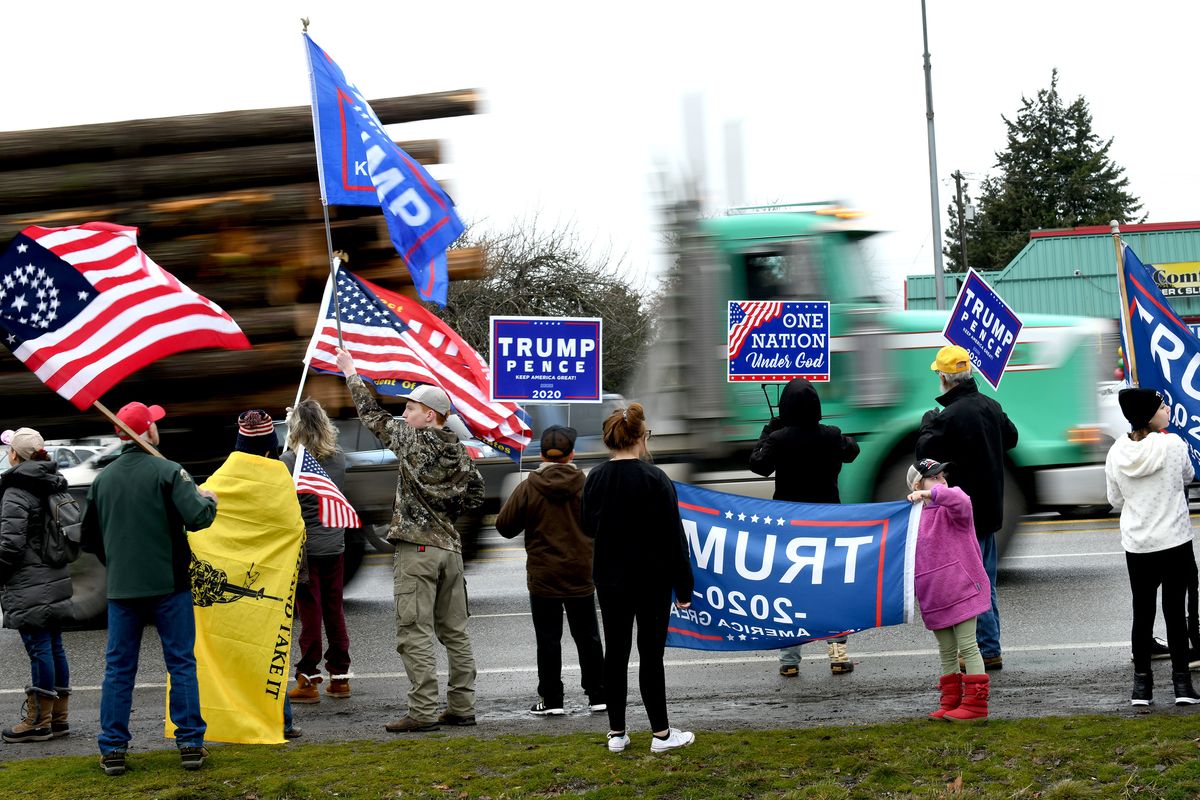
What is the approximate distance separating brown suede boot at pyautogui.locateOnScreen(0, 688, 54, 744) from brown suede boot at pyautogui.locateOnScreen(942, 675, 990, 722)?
188 inches

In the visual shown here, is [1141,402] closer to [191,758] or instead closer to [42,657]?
[191,758]

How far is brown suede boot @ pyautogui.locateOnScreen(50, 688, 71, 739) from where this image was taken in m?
7.44

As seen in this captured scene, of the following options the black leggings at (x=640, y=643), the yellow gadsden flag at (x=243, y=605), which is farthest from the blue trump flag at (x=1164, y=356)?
the yellow gadsden flag at (x=243, y=605)

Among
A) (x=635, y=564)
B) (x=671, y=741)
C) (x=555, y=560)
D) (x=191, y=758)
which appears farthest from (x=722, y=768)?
(x=191, y=758)

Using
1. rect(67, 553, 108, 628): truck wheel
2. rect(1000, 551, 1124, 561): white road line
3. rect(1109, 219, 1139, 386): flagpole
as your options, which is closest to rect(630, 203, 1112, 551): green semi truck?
rect(1000, 551, 1124, 561): white road line

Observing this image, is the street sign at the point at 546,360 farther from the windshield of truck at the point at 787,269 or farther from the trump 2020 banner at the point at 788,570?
the trump 2020 banner at the point at 788,570

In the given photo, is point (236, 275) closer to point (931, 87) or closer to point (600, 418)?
point (600, 418)

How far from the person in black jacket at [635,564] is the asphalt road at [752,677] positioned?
2.27 ft

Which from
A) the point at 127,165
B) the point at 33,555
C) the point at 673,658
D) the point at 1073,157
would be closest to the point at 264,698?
the point at 33,555

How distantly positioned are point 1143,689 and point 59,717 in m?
5.72

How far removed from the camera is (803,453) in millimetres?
7996

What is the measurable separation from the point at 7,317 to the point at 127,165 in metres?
3.81

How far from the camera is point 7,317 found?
6484mm

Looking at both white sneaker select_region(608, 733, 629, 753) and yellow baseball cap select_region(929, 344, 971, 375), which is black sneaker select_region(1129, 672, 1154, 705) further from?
white sneaker select_region(608, 733, 629, 753)
